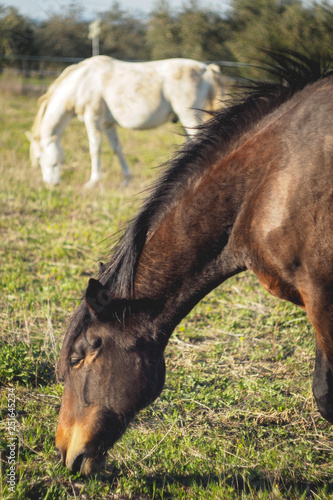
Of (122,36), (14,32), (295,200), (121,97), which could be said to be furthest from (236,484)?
(122,36)

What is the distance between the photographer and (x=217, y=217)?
6.98 ft

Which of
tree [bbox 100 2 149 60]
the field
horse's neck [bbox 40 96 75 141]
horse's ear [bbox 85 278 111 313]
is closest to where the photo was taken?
horse's ear [bbox 85 278 111 313]

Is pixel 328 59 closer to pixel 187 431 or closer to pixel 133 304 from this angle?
pixel 133 304

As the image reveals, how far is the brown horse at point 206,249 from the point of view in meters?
1.90

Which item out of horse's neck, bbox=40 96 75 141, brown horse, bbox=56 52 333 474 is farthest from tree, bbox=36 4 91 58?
brown horse, bbox=56 52 333 474

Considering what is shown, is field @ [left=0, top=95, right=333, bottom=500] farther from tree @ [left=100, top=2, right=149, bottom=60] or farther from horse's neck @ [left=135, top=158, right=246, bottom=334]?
tree @ [left=100, top=2, right=149, bottom=60]

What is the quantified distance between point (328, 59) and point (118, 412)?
1988 millimetres

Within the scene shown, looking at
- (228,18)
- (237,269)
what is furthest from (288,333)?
(228,18)

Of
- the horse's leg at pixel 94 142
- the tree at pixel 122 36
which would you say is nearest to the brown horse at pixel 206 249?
the horse's leg at pixel 94 142

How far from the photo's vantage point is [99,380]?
2.09 m

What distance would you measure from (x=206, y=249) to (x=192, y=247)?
7 centimetres

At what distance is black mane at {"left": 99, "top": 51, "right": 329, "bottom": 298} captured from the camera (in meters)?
2.15

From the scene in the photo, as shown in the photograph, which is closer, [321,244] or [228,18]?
[321,244]

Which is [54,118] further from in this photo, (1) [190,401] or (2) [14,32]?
(2) [14,32]
